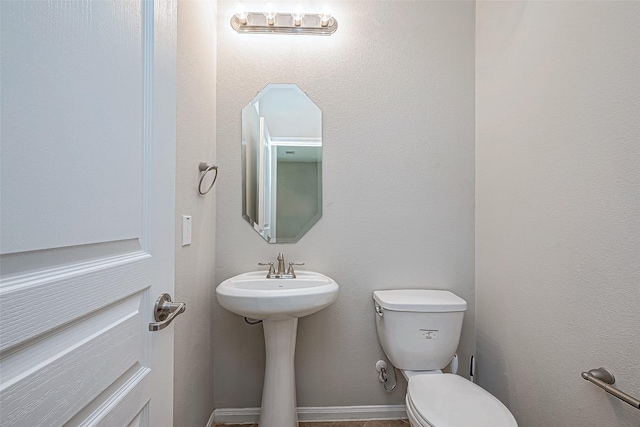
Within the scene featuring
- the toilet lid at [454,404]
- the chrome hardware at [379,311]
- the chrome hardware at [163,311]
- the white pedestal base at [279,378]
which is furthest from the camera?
the chrome hardware at [379,311]

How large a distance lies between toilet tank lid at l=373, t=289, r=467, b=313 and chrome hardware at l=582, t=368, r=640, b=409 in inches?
21.1

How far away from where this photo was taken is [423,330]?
1.48m

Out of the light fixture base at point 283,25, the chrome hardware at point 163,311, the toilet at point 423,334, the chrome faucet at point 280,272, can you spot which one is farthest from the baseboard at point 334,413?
the light fixture base at point 283,25

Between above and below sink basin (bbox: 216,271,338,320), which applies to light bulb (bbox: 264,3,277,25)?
above

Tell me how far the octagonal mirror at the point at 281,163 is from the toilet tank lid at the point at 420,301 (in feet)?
1.77

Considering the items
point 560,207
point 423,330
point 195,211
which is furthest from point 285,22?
point 423,330

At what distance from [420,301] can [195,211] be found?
1.10 meters

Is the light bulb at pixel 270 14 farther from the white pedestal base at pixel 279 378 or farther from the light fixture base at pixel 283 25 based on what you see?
the white pedestal base at pixel 279 378

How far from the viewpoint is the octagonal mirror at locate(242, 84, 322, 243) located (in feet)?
5.64

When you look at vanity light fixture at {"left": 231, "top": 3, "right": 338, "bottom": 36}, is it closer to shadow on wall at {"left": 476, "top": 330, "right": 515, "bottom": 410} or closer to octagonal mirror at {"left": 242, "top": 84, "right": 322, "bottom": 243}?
octagonal mirror at {"left": 242, "top": 84, "right": 322, "bottom": 243}

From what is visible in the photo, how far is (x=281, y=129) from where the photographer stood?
175 centimetres

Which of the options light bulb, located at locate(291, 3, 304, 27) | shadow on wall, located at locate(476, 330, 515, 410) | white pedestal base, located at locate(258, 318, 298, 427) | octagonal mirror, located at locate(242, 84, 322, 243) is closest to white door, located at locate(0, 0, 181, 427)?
white pedestal base, located at locate(258, 318, 298, 427)

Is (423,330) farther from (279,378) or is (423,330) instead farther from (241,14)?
(241,14)

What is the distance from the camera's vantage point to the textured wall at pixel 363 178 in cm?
170
